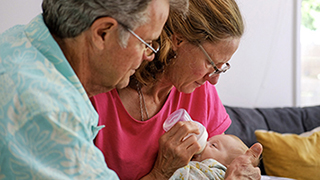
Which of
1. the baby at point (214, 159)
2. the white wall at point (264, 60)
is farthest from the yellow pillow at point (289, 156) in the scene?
the baby at point (214, 159)

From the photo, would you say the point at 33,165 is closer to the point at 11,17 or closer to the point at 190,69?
the point at 190,69

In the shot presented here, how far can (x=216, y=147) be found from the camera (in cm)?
157

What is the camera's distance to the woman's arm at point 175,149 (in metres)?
1.38

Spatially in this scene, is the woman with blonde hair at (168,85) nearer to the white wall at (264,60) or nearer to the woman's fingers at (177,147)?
the woman's fingers at (177,147)

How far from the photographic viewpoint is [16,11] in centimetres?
181

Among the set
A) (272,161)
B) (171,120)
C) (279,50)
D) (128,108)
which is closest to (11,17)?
(128,108)

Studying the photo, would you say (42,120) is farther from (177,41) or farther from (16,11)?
(16,11)

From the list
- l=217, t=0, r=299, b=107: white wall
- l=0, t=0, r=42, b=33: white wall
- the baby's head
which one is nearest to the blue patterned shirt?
the baby's head

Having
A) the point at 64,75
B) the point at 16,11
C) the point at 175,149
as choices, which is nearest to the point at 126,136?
the point at 175,149

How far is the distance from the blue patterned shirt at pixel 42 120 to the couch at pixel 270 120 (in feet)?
5.73

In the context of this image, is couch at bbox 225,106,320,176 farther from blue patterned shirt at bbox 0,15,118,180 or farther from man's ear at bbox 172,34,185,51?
blue patterned shirt at bbox 0,15,118,180

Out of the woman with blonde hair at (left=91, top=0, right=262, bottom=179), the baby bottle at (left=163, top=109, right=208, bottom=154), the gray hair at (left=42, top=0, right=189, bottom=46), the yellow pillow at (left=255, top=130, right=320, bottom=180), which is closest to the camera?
the gray hair at (left=42, top=0, right=189, bottom=46)

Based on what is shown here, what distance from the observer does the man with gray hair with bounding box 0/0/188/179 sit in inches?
28.7

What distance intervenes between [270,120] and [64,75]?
7.20 feet
